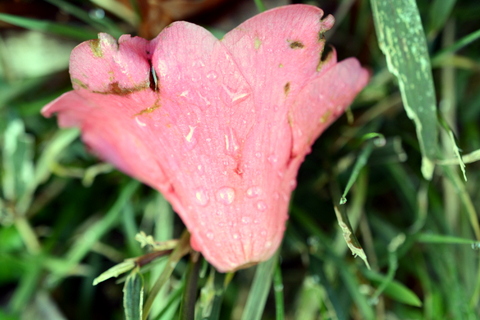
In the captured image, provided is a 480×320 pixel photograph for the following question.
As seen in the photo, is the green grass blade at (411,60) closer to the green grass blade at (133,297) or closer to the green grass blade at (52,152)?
the green grass blade at (133,297)

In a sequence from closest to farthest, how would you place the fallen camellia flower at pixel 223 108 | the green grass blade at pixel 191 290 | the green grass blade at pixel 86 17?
the fallen camellia flower at pixel 223 108
the green grass blade at pixel 191 290
the green grass blade at pixel 86 17

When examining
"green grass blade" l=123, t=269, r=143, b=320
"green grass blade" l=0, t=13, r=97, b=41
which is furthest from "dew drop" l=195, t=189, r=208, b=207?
"green grass blade" l=0, t=13, r=97, b=41

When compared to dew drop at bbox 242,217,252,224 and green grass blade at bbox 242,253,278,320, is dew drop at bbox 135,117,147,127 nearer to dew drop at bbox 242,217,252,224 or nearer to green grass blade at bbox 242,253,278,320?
dew drop at bbox 242,217,252,224

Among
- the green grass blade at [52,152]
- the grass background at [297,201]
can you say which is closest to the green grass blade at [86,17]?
the grass background at [297,201]

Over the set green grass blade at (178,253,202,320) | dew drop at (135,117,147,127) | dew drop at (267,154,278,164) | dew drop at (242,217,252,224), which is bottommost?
green grass blade at (178,253,202,320)

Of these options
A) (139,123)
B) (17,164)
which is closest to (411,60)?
(139,123)

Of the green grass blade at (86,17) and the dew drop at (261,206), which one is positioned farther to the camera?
the green grass blade at (86,17)

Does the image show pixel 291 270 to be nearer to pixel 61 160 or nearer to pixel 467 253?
pixel 467 253
